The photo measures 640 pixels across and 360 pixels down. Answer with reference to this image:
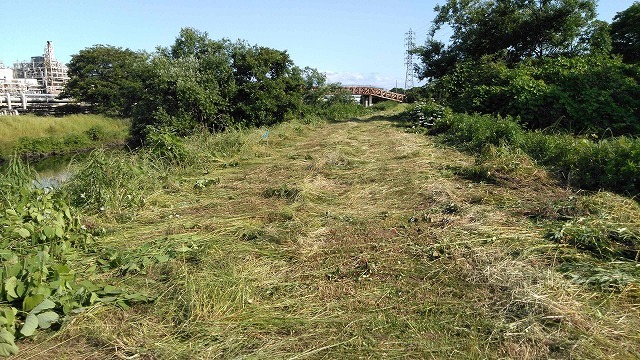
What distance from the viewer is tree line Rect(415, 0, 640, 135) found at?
923cm

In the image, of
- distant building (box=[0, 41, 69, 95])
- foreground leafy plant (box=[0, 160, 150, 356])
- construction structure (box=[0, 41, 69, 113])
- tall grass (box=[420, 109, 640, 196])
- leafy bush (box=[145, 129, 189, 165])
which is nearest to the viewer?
foreground leafy plant (box=[0, 160, 150, 356])

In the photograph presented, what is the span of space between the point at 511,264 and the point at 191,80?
47.5ft

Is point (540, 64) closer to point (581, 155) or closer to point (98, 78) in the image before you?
point (581, 155)

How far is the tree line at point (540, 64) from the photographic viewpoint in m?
9.23

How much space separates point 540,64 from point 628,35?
32.1 feet

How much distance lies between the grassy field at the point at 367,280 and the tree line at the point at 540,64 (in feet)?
16.8

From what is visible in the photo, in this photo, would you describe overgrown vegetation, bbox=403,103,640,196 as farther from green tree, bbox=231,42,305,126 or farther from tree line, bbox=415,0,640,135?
green tree, bbox=231,42,305,126

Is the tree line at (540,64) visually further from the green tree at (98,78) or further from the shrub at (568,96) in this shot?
the green tree at (98,78)

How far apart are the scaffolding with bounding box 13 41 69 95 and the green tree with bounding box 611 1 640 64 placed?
5349 cm

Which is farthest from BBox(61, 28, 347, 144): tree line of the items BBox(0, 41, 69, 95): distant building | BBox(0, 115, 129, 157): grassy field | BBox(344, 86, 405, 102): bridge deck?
BBox(0, 41, 69, 95): distant building

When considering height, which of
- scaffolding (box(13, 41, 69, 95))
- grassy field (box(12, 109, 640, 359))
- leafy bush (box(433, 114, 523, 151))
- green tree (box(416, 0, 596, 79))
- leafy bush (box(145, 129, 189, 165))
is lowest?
grassy field (box(12, 109, 640, 359))

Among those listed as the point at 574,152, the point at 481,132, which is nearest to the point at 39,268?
the point at 574,152

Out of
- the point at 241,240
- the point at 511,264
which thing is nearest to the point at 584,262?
the point at 511,264

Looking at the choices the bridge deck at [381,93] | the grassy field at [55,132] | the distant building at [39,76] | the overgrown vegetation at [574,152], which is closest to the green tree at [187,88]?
the grassy field at [55,132]
